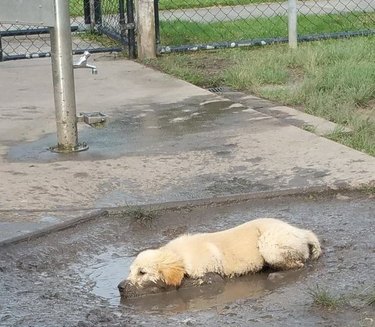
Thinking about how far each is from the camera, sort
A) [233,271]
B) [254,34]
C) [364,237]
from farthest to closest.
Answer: [254,34] → [364,237] → [233,271]

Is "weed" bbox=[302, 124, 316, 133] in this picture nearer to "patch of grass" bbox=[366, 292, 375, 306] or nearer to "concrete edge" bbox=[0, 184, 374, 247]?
"concrete edge" bbox=[0, 184, 374, 247]

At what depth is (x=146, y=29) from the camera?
9.67m

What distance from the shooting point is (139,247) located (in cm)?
451

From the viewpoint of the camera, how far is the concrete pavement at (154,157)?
16.9ft

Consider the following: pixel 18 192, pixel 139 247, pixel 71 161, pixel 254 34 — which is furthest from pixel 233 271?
pixel 254 34

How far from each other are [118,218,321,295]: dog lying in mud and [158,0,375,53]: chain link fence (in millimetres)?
5876

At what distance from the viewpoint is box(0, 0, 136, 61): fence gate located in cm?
980

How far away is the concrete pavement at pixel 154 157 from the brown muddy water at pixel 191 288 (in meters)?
0.18

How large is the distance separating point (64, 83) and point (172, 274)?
2515 mm

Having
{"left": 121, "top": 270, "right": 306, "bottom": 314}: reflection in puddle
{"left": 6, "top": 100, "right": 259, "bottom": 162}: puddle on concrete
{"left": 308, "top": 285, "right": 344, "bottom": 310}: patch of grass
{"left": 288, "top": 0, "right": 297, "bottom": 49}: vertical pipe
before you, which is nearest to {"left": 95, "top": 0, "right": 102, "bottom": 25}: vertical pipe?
{"left": 288, "top": 0, "right": 297, "bottom": 49}: vertical pipe

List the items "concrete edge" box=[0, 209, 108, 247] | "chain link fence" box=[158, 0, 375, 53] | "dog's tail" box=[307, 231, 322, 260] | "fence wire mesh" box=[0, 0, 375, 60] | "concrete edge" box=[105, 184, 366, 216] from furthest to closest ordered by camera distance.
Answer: "chain link fence" box=[158, 0, 375, 53], "fence wire mesh" box=[0, 0, 375, 60], "concrete edge" box=[105, 184, 366, 216], "concrete edge" box=[0, 209, 108, 247], "dog's tail" box=[307, 231, 322, 260]

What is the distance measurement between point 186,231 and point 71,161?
142 centimetres

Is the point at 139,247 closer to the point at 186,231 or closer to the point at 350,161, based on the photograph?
the point at 186,231

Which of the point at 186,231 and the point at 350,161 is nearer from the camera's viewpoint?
the point at 186,231
